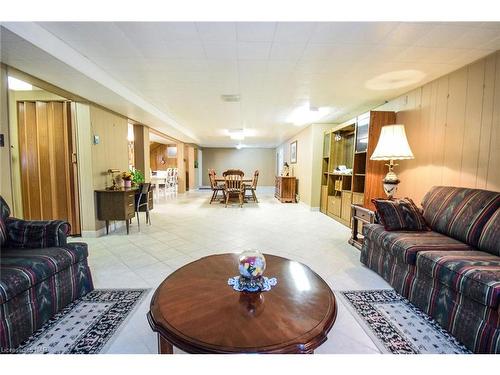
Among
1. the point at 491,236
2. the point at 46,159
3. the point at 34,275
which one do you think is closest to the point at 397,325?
the point at 491,236

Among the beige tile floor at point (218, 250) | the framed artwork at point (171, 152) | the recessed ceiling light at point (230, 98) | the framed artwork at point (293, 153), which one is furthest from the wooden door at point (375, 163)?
the framed artwork at point (171, 152)

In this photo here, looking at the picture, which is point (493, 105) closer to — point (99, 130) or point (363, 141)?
point (363, 141)

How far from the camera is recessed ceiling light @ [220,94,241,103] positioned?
3.71 m

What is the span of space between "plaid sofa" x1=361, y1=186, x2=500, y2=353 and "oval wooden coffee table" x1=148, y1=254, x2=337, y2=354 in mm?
907

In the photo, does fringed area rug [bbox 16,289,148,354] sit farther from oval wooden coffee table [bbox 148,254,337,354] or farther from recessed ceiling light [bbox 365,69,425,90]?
recessed ceiling light [bbox 365,69,425,90]

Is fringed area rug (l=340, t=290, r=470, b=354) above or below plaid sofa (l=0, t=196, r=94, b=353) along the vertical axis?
below

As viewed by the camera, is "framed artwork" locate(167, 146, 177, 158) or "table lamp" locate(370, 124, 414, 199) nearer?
"table lamp" locate(370, 124, 414, 199)

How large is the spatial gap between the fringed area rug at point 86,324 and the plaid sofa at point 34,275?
0.19ft

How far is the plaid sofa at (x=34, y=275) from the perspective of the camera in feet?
4.39

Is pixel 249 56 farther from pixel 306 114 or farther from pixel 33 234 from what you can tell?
pixel 306 114

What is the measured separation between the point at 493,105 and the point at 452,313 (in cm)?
203

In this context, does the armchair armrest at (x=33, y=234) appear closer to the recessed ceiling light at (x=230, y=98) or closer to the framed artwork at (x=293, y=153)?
the recessed ceiling light at (x=230, y=98)

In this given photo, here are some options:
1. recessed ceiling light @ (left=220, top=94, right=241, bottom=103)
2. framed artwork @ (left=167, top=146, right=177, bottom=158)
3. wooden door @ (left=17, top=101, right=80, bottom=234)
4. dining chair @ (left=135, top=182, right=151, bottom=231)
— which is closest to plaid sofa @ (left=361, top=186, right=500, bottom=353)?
recessed ceiling light @ (left=220, top=94, right=241, bottom=103)
